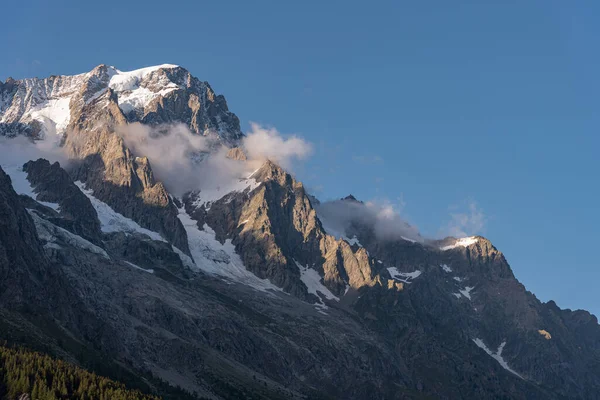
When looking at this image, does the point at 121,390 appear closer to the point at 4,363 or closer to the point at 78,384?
the point at 78,384

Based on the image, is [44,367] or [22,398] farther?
[44,367]

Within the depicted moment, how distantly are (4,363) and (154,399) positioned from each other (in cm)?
3437

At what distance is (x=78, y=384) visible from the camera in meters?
190

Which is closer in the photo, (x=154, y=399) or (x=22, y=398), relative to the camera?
(x=22, y=398)

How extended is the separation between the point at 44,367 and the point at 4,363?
35.5 feet

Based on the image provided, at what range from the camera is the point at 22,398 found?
6462 inches

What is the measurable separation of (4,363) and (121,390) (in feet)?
87.8

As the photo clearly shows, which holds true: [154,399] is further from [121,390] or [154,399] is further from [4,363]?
[4,363]

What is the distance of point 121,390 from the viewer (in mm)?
187000

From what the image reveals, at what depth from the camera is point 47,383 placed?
18425 cm

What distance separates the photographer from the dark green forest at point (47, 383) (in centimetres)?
17138

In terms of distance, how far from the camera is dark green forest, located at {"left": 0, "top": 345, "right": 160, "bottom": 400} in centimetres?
17138

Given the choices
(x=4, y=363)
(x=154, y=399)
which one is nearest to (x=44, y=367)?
(x=4, y=363)

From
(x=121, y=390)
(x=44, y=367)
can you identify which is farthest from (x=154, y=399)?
(x=44, y=367)
